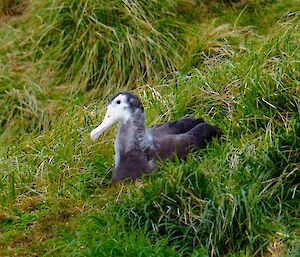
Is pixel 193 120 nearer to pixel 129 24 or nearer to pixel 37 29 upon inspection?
pixel 129 24

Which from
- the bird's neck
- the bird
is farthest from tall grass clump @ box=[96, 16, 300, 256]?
the bird's neck

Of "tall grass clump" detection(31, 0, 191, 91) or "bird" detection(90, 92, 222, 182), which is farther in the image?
"tall grass clump" detection(31, 0, 191, 91)

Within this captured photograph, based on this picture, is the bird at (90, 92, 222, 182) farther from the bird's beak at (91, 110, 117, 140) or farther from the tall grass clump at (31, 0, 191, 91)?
the tall grass clump at (31, 0, 191, 91)

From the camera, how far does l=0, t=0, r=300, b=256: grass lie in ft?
17.5

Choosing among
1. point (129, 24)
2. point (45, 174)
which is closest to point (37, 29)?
point (129, 24)

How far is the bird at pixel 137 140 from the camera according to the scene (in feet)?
19.7

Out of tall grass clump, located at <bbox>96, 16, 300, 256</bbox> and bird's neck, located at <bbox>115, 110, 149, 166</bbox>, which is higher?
bird's neck, located at <bbox>115, 110, 149, 166</bbox>

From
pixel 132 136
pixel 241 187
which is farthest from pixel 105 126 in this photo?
pixel 241 187

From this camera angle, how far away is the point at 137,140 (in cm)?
610

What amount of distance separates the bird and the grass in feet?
0.32

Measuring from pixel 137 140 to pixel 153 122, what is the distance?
0.81 meters

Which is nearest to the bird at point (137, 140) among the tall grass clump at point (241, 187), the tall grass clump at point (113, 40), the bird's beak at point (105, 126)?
the bird's beak at point (105, 126)

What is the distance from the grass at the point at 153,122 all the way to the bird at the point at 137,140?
96mm

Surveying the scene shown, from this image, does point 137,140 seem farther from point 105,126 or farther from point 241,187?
point 241,187
